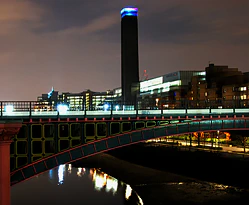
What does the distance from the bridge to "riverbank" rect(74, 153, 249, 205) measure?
16.2 m

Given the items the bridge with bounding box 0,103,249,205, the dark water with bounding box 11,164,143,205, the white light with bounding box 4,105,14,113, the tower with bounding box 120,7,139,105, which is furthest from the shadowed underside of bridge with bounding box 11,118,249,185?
the tower with bounding box 120,7,139,105

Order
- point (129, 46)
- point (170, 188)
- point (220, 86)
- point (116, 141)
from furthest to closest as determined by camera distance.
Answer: point (129, 46), point (220, 86), point (170, 188), point (116, 141)

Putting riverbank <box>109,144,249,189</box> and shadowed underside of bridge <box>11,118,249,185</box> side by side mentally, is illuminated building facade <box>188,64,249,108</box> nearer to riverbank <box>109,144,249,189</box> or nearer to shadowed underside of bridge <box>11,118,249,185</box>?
riverbank <box>109,144,249,189</box>

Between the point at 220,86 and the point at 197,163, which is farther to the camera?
the point at 220,86

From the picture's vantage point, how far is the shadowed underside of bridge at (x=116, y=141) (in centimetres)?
3222

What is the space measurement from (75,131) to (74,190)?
82.7 feet

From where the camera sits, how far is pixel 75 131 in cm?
3409

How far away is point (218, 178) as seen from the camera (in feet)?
202

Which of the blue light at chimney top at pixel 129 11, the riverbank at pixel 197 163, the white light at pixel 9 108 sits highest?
the blue light at chimney top at pixel 129 11

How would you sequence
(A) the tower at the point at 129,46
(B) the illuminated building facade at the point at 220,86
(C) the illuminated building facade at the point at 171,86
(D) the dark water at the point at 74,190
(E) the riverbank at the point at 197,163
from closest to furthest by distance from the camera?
→ (D) the dark water at the point at 74,190
(E) the riverbank at the point at 197,163
(B) the illuminated building facade at the point at 220,86
(C) the illuminated building facade at the point at 171,86
(A) the tower at the point at 129,46

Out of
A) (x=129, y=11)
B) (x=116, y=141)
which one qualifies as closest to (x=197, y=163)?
(x=116, y=141)

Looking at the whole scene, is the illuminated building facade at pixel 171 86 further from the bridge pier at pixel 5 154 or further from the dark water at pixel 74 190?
the bridge pier at pixel 5 154

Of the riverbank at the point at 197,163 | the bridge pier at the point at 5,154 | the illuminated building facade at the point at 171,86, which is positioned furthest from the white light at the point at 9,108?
the illuminated building facade at the point at 171,86

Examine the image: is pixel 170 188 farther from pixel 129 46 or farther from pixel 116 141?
pixel 129 46
